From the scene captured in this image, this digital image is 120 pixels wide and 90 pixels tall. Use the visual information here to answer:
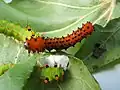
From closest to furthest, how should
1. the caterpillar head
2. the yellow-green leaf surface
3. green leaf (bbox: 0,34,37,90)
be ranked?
green leaf (bbox: 0,34,37,90), the caterpillar head, the yellow-green leaf surface

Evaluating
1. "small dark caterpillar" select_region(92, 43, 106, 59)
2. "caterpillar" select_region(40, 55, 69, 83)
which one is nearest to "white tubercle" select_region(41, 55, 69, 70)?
"caterpillar" select_region(40, 55, 69, 83)

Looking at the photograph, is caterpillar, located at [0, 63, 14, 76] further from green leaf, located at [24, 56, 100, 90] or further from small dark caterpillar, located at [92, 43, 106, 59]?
small dark caterpillar, located at [92, 43, 106, 59]

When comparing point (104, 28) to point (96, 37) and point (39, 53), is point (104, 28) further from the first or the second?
point (39, 53)

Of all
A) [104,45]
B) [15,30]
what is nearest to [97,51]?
[104,45]

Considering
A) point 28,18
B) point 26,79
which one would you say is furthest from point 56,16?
point 26,79

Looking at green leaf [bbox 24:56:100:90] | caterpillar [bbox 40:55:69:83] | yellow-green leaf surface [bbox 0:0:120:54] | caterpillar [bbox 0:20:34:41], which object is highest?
yellow-green leaf surface [bbox 0:0:120:54]

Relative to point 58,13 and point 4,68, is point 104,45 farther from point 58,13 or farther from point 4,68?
point 4,68

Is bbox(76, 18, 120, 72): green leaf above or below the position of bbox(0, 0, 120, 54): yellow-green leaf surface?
below
